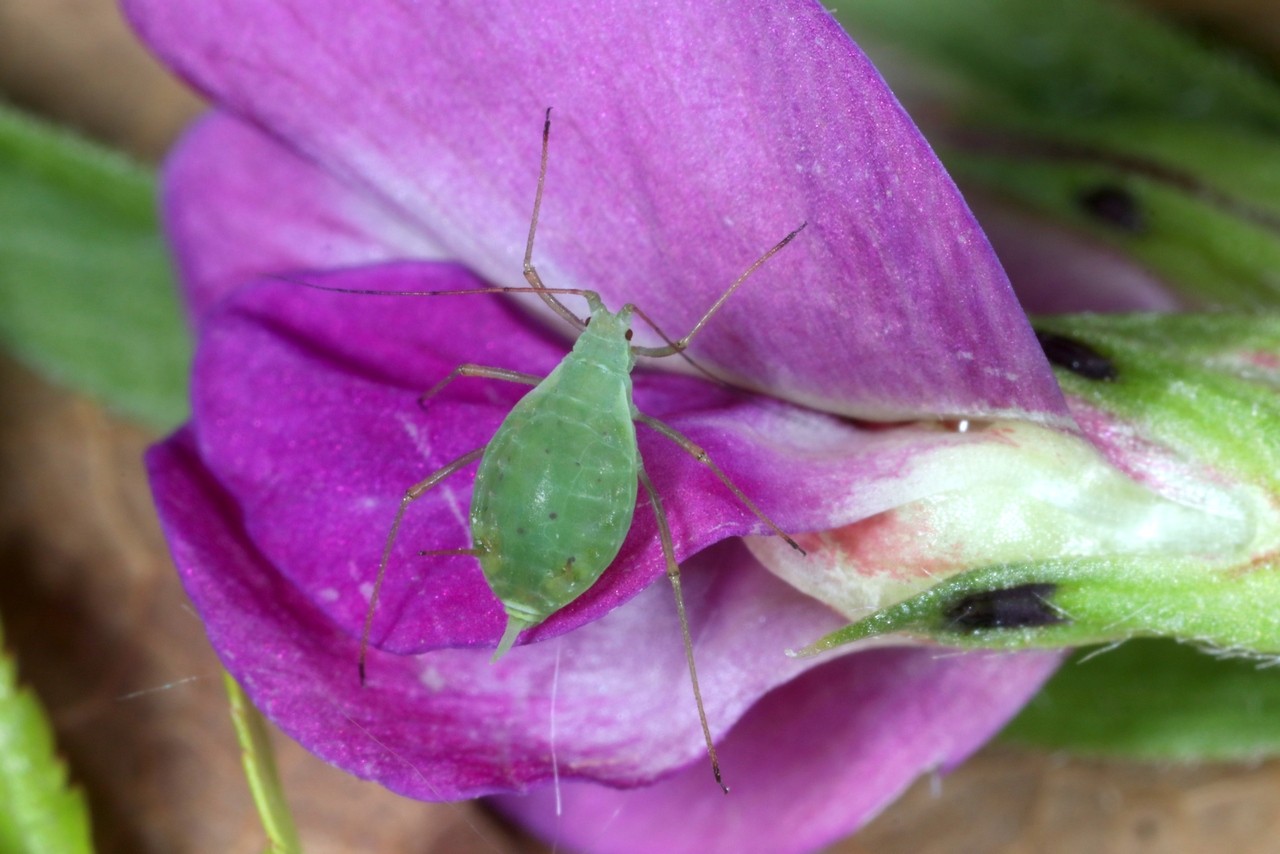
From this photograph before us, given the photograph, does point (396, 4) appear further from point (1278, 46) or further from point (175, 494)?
point (1278, 46)

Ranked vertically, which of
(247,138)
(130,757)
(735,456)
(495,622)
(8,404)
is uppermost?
(247,138)

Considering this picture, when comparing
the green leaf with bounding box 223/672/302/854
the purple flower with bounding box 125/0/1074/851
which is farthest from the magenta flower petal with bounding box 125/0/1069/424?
the green leaf with bounding box 223/672/302/854

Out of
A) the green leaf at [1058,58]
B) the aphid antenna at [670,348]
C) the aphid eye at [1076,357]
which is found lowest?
the aphid antenna at [670,348]

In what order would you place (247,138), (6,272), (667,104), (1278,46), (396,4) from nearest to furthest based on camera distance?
(667,104) < (396,4) < (247,138) < (6,272) < (1278,46)

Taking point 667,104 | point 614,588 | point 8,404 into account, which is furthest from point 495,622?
point 8,404

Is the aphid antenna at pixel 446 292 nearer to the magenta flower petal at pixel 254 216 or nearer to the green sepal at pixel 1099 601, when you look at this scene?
the magenta flower petal at pixel 254 216

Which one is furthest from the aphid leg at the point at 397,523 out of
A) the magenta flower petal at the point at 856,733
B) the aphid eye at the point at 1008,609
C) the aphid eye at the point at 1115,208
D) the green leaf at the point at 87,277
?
the aphid eye at the point at 1115,208

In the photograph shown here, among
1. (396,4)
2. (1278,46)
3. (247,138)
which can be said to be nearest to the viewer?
(396,4)

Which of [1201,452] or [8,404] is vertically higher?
[1201,452]
